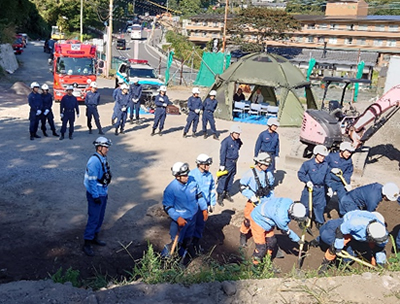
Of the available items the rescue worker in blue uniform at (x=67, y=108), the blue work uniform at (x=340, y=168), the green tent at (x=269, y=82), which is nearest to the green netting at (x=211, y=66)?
the green tent at (x=269, y=82)

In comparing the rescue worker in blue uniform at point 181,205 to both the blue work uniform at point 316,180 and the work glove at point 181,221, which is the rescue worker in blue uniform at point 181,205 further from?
the blue work uniform at point 316,180

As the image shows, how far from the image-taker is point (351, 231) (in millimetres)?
5953

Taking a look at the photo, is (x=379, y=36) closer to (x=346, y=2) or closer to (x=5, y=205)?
(x=346, y=2)

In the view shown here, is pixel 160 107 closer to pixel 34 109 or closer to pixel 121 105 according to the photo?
pixel 121 105

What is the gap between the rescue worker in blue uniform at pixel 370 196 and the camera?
262 inches

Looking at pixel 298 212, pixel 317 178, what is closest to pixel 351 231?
pixel 298 212

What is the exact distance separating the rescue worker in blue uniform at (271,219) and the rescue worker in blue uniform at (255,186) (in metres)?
0.65

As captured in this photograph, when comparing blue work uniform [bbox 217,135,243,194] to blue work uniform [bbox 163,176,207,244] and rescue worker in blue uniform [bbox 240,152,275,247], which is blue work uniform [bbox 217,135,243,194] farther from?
blue work uniform [bbox 163,176,207,244]

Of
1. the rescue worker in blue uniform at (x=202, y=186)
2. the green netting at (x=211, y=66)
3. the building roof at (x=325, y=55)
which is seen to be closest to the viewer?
the rescue worker in blue uniform at (x=202, y=186)

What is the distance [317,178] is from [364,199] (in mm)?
1150

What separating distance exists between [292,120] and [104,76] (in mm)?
16165

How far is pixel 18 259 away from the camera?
21.4 ft

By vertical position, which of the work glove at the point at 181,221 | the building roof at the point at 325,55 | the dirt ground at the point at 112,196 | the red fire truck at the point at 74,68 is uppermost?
the building roof at the point at 325,55

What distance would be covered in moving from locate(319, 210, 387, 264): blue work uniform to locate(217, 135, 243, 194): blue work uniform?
3154 millimetres
